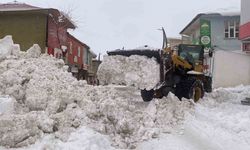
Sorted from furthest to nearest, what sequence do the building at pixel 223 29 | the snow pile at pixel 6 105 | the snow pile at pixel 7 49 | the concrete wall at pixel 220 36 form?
the concrete wall at pixel 220 36 < the building at pixel 223 29 < the snow pile at pixel 7 49 < the snow pile at pixel 6 105

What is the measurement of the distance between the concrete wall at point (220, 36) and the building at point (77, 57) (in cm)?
1124

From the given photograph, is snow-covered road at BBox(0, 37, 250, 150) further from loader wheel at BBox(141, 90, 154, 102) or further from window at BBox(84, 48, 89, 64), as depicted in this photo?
window at BBox(84, 48, 89, 64)

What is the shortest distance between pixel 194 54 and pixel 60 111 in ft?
38.1

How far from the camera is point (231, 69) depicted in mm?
31719

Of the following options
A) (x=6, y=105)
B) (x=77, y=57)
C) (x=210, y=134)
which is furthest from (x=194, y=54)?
(x=77, y=57)

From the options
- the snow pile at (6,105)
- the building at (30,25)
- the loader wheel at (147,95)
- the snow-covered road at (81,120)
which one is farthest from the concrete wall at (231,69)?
the snow pile at (6,105)

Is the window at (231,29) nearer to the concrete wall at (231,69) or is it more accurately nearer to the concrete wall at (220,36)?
the concrete wall at (220,36)

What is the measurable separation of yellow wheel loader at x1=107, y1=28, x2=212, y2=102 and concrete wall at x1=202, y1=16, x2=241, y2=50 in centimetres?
1974

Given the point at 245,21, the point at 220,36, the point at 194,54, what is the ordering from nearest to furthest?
the point at 194,54 → the point at 245,21 → the point at 220,36

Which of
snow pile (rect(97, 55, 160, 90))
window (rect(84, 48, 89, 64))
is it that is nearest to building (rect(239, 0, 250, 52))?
snow pile (rect(97, 55, 160, 90))

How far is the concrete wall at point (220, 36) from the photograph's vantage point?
39.0m

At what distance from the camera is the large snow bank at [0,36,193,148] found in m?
8.34

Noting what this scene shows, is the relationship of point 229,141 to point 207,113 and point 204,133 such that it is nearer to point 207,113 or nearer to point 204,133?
point 204,133

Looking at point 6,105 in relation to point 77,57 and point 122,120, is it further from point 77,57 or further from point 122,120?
point 77,57
